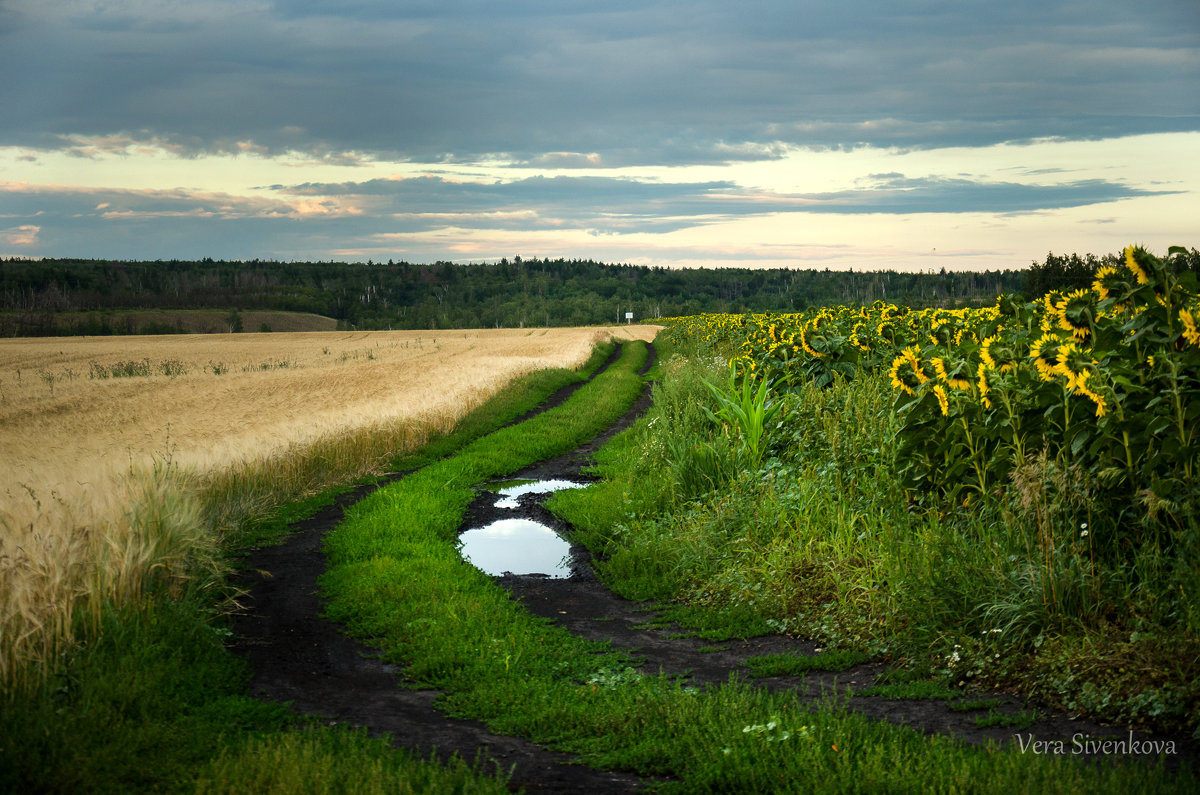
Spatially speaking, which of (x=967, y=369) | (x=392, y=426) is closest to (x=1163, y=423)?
(x=967, y=369)

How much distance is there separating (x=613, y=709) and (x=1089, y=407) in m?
Result: 3.99

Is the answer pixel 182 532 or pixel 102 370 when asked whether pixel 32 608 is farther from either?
pixel 102 370

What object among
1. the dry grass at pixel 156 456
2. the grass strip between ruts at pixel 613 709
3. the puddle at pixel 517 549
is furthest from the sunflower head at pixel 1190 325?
the dry grass at pixel 156 456

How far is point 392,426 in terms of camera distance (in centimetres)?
1677

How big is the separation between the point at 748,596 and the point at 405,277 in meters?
184

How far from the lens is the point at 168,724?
16.5ft

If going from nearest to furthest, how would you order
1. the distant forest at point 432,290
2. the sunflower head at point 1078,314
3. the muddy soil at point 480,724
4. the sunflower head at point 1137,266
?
the muddy soil at point 480,724 < the sunflower head at point 1137,266 < the sunflower head at point 1078,314 < the distant forest at point 432,290

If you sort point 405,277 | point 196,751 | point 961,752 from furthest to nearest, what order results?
1. point 405,277
2. point 196,751
3. point 961,752

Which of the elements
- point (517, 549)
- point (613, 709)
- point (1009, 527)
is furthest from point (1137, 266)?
point (517, 549)

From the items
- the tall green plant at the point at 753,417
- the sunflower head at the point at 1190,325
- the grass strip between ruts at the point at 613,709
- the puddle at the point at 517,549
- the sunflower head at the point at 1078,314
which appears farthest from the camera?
the tall green plant at the point at 753,417

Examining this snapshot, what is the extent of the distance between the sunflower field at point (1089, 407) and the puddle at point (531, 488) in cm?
678

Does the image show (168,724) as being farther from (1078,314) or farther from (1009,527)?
(1078,314)

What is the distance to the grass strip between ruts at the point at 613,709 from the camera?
13.4ft

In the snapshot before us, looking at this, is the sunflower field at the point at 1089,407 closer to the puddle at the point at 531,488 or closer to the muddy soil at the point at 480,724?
the muddy soil at the point at 480,724
